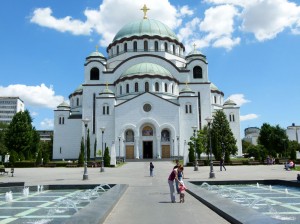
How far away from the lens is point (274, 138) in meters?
61.8

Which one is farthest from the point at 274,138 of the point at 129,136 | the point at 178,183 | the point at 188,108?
the point at 178,183

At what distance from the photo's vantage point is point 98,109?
51.9 meters

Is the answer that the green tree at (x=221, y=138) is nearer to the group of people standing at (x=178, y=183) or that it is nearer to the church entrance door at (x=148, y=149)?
the church entrance door at (x=148, y=149)

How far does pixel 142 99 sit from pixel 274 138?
2847 centimetres

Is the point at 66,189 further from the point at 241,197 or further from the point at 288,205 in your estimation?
the point at 288,205

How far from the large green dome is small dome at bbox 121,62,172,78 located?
7868mm

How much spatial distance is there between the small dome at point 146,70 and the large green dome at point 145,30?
7868mm

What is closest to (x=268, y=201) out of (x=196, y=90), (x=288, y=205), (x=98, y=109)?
(x=288, y=205)

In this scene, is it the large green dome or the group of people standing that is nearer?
the group of people standing

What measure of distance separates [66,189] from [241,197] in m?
8.36

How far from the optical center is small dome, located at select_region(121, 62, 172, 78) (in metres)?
52.8

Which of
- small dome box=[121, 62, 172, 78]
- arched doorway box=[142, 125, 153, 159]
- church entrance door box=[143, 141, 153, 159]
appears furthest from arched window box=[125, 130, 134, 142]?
small dome box=[121, 62, 172, 78]

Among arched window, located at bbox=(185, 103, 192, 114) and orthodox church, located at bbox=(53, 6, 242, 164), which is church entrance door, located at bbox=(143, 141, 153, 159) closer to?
orthodox church, located at bbox=(53, 6, 242, 164)

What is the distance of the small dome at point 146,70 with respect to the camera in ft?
173
